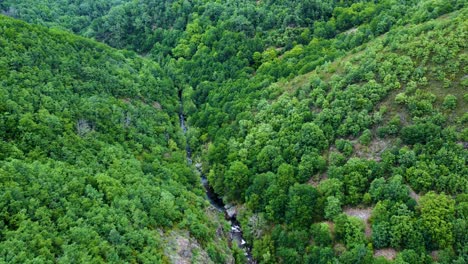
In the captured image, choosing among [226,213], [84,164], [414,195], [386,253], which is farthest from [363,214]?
[84,164]

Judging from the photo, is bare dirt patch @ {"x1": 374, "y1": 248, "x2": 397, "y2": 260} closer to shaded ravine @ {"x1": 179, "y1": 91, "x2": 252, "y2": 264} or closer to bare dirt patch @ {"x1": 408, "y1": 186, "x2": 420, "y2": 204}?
bare dirt patch @ {"x1": 408, "y1": 186, "x2": 420, "y2": 204}

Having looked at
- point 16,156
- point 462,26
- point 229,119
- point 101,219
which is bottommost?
point 229,119

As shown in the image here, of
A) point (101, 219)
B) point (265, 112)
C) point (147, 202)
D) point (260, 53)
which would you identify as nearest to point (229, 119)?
point (265, 112)

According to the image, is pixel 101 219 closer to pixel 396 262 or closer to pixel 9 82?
pixel 9 82

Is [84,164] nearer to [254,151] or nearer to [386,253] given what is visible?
[254,151]

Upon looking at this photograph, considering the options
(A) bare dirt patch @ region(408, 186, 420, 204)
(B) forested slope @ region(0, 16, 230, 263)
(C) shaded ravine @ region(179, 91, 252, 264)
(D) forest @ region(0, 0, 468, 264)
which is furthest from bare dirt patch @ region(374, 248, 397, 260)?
(B) forested slope @ region(0, 16, 230, 263)
